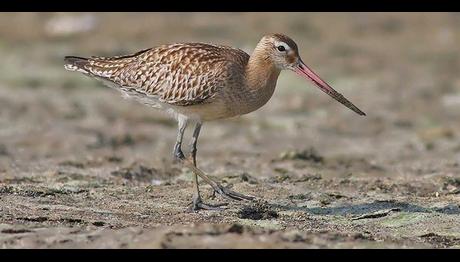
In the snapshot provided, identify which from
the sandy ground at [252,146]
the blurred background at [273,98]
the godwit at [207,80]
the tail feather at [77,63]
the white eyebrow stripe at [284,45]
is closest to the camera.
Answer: the sandy ground at [252,146]

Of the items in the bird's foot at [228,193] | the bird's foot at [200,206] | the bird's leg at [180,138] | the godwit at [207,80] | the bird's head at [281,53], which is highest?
the bird's head at [281,53]

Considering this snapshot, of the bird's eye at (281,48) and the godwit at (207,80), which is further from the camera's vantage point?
the bird's eye at (281,48)

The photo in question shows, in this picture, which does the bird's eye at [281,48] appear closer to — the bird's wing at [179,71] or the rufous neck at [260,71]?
the rufous neck at [260,71]

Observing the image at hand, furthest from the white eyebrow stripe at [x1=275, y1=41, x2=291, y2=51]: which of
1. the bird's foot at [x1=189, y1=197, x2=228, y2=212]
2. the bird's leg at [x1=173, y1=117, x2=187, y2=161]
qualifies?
the bird's foot at [x1=189, y1=197, x2=228, y2=212]

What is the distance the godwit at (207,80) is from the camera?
30.6ft

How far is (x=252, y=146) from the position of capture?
549 inches

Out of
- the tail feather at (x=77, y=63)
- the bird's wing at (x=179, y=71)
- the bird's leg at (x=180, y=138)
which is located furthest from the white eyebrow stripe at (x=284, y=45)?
the tail feather at (x=77, y=63)

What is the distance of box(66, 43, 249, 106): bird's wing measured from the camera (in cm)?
934

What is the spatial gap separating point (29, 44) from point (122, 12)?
2.91m

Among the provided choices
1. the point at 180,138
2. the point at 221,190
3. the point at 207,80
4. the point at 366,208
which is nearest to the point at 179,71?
the point at 207,80

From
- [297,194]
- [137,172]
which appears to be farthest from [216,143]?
[297,194]

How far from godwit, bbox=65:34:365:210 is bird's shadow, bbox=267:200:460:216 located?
1.81 ft

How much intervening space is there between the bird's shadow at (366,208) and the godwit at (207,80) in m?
0.55

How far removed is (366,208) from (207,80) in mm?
1964
